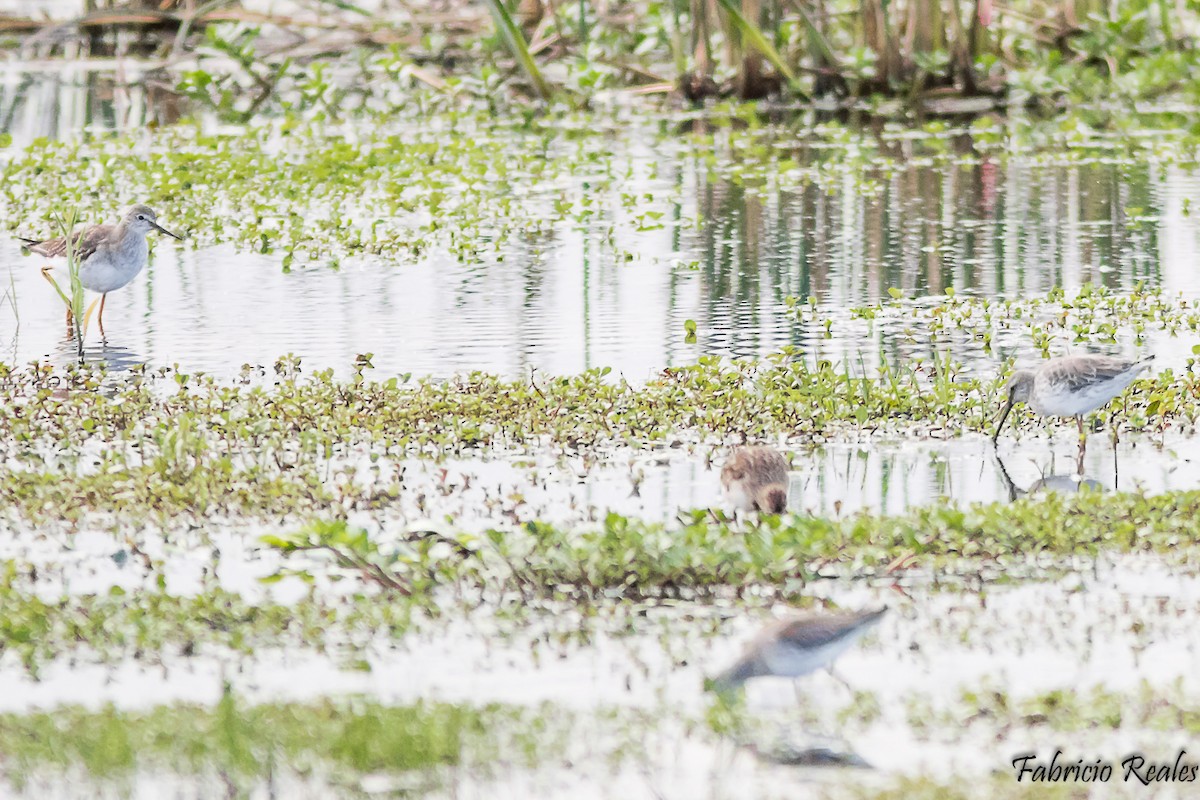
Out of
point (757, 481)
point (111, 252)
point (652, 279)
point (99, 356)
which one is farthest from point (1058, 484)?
point (111, 252)

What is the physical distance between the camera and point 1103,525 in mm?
7945

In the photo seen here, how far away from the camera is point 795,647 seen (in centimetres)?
615

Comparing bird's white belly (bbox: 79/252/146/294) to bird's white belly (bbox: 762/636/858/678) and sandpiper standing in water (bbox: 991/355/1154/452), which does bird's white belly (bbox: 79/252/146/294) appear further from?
bird's white belly (bbox: 762/636/858/678)

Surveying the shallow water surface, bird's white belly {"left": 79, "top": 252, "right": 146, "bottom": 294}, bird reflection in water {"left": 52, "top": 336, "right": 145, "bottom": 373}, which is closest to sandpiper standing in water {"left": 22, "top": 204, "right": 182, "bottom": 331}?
bird's white belly {"left": 79, "top": 252, "right": 146, "bottom": 294}

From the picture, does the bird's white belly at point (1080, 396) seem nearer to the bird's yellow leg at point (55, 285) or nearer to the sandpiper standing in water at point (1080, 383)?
the sandpiper standing in water at point (1080, 383)

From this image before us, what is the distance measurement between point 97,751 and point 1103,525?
3.94 m

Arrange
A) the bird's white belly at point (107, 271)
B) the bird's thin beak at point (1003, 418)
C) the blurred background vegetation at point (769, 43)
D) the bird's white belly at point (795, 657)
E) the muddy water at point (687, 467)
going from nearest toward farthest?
the bird's white belly at point (795, 657) → the muddy water at point (687, 467) → the bird's thin beak at point (1003, 418) → the bird's white belly at point (107, 271) → the blurred background vegetation at point (769, 43)

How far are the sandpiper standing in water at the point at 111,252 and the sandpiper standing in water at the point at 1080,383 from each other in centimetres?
603

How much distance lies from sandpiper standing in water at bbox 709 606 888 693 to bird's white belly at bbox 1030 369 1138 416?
11.0 ft

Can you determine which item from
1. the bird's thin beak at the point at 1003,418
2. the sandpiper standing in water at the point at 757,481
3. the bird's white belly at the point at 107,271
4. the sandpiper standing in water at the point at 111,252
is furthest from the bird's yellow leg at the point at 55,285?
the bird's thin beak at the point at 1003,418

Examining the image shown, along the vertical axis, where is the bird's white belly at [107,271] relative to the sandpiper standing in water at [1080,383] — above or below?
above

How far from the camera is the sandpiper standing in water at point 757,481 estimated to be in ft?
27.0

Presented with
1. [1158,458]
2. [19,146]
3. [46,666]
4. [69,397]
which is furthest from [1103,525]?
[19,146]

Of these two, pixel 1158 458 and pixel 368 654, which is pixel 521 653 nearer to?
pixel 368 654
